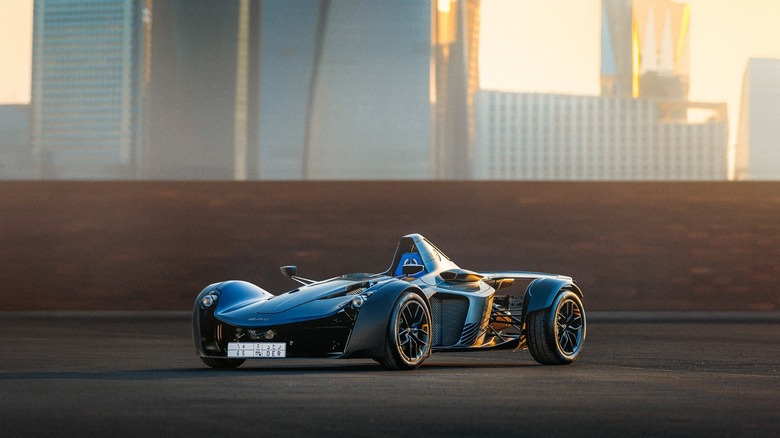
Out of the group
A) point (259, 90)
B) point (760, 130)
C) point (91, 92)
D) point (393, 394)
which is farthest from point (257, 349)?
point (760, 130)

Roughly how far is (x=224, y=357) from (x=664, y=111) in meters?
18.0

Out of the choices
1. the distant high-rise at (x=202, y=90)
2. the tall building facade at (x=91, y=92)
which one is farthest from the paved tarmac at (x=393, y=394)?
the tall building facade at (x=91, y=92)

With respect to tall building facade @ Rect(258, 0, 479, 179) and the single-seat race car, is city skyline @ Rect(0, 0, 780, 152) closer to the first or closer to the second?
tall building facade @ Rect(258, 0, 479, 179)

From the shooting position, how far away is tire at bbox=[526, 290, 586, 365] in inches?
474

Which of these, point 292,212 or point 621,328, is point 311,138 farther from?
point 621,328

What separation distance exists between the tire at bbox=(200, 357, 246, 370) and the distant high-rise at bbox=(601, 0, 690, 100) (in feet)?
56.5

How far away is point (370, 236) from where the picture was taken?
26328 mm

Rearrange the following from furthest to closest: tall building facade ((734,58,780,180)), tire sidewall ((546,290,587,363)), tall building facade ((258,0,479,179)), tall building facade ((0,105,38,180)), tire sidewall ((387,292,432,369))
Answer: tall building facade ((0,105,38,180)) → tall building facade ((734,58,780,180)) → tall building facade ((258,0,479,179)) → tire sidewall ((546,290,587,363)) → tire sidewall ((387,292,432,369))

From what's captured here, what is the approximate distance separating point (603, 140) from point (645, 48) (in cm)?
225

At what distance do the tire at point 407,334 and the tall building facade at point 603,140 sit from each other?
52.3ft

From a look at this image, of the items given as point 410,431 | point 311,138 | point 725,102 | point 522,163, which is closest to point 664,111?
point 725,102

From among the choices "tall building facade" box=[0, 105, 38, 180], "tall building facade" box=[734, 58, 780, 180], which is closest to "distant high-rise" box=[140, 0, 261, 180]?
"tall building facade" box=[0, 105, 38, 180]

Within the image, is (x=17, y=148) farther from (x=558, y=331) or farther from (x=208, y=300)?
(x=558, y=331)

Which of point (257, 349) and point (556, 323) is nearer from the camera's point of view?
point (257, 349)
